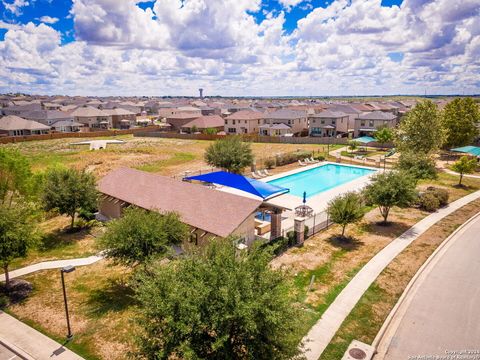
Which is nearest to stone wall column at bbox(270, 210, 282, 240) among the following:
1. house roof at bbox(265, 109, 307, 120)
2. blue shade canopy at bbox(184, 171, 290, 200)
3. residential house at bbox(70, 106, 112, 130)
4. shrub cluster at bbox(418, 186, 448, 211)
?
blue shade canopy at bbox(184, 171, 290, 200)

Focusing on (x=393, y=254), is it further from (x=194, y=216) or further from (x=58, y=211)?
(x=58, y=211)

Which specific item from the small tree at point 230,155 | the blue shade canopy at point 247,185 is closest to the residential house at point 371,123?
the small tree at point 230,155

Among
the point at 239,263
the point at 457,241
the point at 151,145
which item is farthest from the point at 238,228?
the point at 151,145

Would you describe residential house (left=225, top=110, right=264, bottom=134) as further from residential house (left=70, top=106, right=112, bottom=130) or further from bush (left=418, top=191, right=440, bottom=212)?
bush (left=418, top=191, right=440, bottom=212)

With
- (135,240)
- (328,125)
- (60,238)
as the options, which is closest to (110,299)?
(135,240)

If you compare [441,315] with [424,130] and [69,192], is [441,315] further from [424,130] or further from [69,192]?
[424,130]

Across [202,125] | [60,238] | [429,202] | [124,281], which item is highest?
[202,125]
